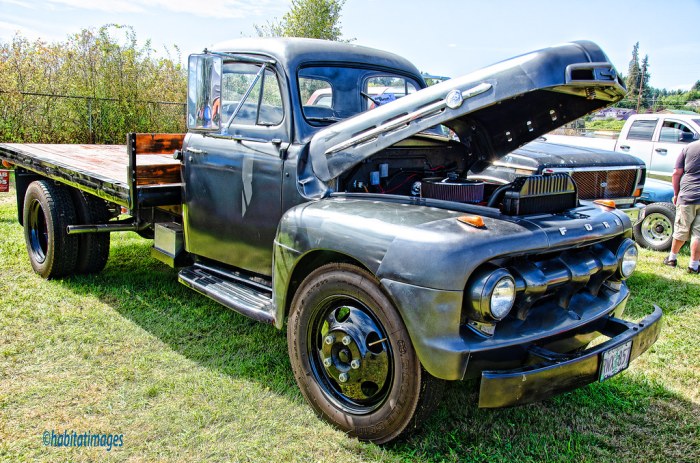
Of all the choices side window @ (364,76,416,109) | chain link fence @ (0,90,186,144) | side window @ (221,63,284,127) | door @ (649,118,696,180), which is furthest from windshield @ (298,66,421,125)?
chain link fence @ (0,90,186,144)

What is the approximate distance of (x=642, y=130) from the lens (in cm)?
1045

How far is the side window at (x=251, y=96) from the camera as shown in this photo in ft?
12.6

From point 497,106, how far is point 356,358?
196 cm

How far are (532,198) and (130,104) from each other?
48.8 feet

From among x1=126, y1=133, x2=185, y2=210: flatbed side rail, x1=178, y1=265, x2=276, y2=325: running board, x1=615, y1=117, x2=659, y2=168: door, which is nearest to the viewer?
x1=178, y1=265, x2=276, y2=325: running board

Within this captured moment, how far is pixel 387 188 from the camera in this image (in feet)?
12.6

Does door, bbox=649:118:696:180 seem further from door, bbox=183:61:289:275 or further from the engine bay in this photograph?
door, bbox=183:61:289:275

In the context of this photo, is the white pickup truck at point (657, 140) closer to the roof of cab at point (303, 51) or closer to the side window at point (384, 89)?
the side window at point (384, 89)

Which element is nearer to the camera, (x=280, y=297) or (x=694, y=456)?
(x=694, y=456)

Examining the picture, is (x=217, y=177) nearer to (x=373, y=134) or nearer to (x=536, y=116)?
(x=373, y=134)

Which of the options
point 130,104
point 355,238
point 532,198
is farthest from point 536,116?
point 130,104

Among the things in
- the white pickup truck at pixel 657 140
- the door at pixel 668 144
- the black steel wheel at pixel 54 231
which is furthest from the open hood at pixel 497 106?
the door at pixel 668 144

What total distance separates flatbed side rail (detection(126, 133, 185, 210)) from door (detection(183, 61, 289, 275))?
0.26m

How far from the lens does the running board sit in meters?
3.54
